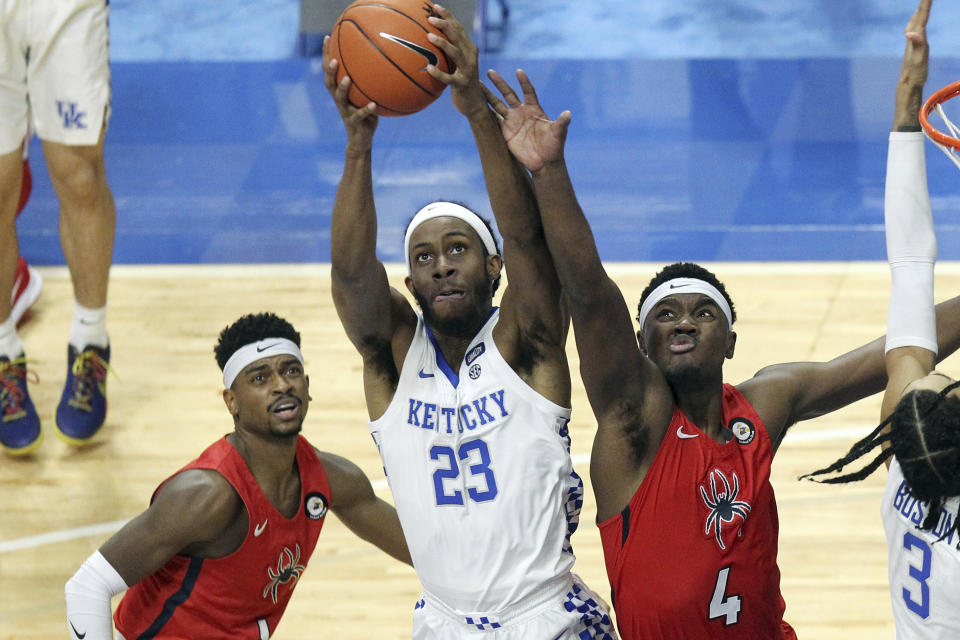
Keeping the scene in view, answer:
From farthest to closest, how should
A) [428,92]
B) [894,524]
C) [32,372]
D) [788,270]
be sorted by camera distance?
[788,270] < [32,372] < [428,92] < [894,524]

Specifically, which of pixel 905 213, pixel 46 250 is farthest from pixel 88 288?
pixel 905 213

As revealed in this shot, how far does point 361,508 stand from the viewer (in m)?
4.03

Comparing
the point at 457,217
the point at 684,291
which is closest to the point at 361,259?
the point at 457,217

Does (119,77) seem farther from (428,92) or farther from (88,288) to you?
(428,92)

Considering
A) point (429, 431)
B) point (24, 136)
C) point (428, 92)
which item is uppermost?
point (428, 92)

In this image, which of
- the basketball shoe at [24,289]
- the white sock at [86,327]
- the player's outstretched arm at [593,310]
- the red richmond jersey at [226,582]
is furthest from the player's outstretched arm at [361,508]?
the basketball shoe at [24,289]

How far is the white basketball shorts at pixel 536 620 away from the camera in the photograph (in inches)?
131

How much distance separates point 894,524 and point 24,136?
4.29 meters

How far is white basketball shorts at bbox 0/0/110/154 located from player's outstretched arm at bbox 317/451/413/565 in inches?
93.4

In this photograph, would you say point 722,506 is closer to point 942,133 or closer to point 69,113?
point 942,133

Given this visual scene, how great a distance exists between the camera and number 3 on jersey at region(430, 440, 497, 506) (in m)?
3.29

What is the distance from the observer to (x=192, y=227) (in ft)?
27.0

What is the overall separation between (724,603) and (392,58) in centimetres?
158

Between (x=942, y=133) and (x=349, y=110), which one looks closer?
(x=349, y=110)
